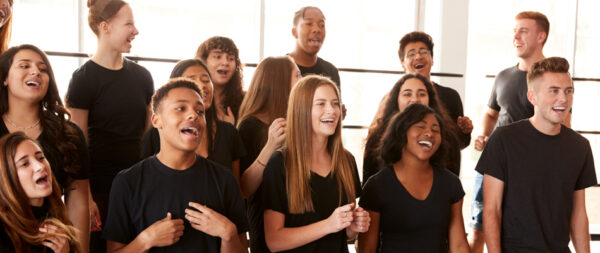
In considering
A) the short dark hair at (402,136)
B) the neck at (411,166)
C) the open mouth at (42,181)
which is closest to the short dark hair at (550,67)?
the short dark hair at (402,136)

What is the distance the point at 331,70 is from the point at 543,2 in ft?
7.51

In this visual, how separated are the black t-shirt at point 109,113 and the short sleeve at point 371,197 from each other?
47.9 inches

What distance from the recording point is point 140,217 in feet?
6.47

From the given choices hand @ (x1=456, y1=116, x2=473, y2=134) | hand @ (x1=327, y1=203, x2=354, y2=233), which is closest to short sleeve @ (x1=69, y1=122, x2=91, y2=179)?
hand @ (x1=327, y1=203, x2=354, y2=233)

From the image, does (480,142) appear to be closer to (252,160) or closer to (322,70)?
(322,70)

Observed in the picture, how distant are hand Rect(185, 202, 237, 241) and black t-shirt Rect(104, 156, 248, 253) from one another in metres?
0.06

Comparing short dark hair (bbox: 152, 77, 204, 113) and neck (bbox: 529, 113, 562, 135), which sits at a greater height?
short dark hair (bbox: 152, 77, 204, 113)

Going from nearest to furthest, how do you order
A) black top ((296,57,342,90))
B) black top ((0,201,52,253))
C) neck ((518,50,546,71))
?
black top ((0,201,52,253))
black top ((296,57,342,90))
neck ((518,50,546,71))

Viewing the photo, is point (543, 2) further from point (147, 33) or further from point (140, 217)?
point (140, 217)

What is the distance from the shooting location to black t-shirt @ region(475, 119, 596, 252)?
98.7 inches

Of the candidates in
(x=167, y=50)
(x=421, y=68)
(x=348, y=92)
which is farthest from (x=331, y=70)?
(x=167, y=50)

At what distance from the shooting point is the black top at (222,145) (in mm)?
2445

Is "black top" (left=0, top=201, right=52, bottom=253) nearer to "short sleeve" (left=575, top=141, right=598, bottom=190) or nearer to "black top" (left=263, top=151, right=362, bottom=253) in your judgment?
"black top" (left=263, top=151, right=362, bottom=253)

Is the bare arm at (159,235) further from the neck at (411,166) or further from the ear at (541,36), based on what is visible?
the ear at (541,36)
